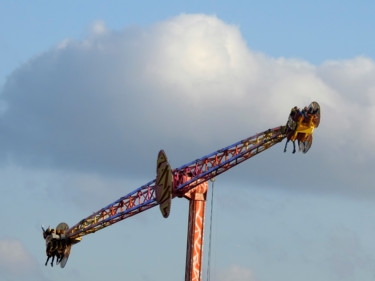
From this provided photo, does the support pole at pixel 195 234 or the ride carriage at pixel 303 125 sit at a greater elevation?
the ride carriage at pixel 303 125

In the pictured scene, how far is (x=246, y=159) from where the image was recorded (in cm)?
12631

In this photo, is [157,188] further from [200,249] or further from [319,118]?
[319,118]

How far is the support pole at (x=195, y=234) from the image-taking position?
131 meters

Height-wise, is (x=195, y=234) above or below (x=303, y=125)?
below

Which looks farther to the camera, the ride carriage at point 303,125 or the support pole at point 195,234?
the support pole at point 195,234

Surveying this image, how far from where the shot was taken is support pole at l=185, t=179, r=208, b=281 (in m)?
131

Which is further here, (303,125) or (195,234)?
(195,234)

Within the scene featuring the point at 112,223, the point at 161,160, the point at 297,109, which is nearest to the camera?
the point at 297,109

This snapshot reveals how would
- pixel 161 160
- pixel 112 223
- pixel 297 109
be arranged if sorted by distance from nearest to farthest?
pixel 297 109
pixel 161 160
pixel 112 223

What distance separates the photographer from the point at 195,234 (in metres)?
131

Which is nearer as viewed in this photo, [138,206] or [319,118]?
[319,118]

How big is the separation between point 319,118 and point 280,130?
5093 mm

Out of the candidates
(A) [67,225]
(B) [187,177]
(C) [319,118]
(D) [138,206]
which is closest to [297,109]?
(C) [319,118]

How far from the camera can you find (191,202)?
13162 cm
